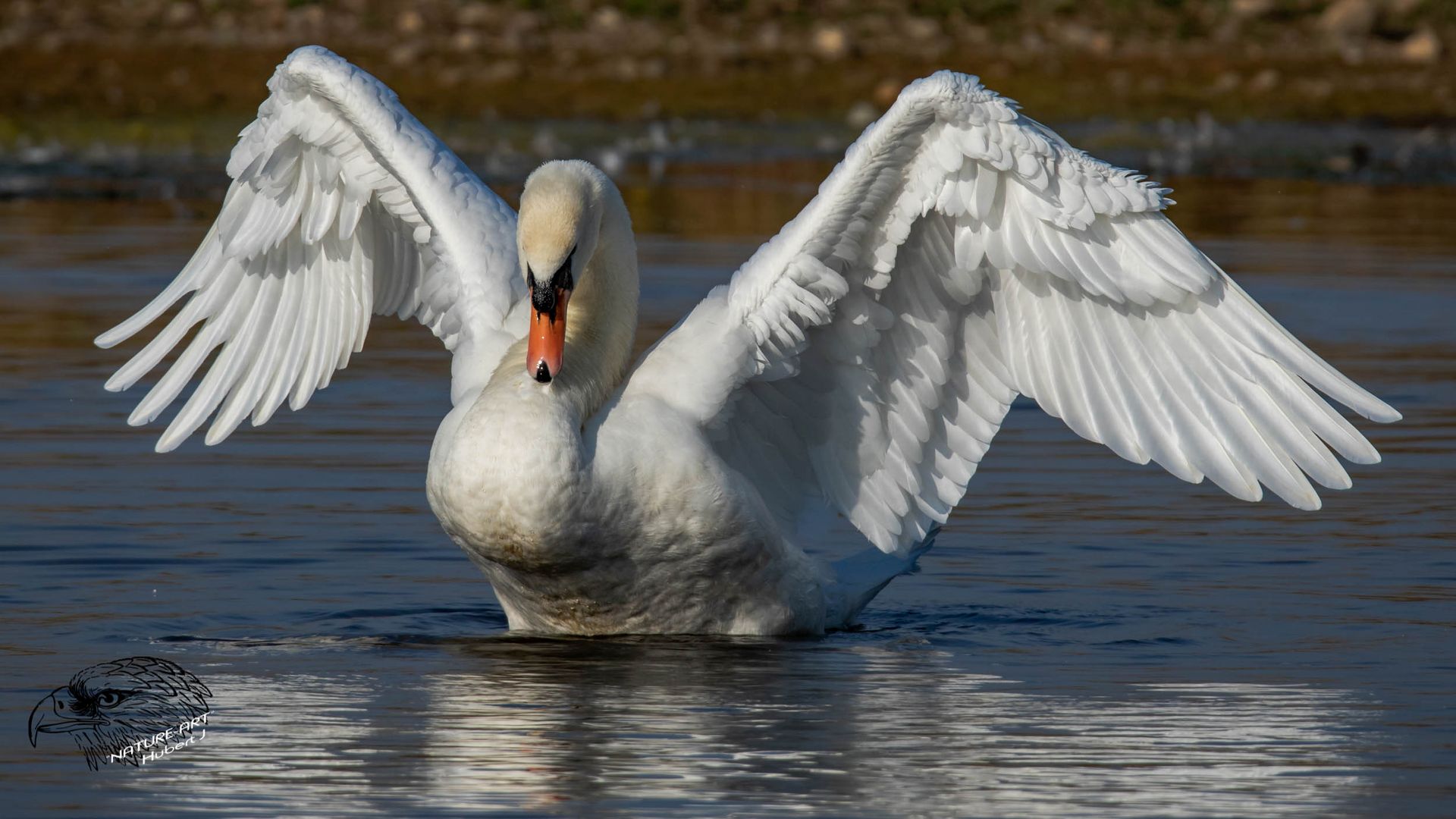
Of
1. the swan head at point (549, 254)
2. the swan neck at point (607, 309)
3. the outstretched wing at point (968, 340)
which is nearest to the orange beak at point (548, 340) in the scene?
the swan head at point (549, 254)

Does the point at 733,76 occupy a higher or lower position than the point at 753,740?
higher

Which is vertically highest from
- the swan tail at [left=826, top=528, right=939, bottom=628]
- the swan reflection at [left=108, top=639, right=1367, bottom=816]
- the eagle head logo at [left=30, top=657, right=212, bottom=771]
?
the swan tail at [left=826, top=528, right=939, bottom=628]

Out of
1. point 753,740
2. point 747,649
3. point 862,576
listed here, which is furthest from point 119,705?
point 862,576

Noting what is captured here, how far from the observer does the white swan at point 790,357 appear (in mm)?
7578

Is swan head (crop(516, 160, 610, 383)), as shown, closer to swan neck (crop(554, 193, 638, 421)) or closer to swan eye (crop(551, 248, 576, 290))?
swan eye (crop(551, 248, 576, 290))

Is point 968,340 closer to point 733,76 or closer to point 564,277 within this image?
point 564,277

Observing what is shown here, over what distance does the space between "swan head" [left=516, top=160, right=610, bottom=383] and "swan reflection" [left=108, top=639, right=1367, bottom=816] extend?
93 centimetres

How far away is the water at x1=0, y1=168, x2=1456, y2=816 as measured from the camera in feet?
20.0

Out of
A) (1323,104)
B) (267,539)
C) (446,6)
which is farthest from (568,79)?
(267,539)

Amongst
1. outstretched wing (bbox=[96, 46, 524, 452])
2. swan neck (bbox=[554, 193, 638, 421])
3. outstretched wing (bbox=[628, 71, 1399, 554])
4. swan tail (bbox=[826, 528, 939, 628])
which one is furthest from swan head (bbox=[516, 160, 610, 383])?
swan tail (bbox=[826, 528, 939, 628])

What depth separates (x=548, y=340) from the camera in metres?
7.62

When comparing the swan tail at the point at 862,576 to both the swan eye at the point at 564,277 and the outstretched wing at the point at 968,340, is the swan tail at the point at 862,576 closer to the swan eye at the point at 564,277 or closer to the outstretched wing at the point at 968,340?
the outstretched wing at the point at 968,340

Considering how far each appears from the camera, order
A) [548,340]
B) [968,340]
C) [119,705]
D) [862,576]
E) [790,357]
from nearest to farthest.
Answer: [119,705] → [548,340] → [790,357] → [968,340] → [862,576]

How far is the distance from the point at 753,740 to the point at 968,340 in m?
2.26
